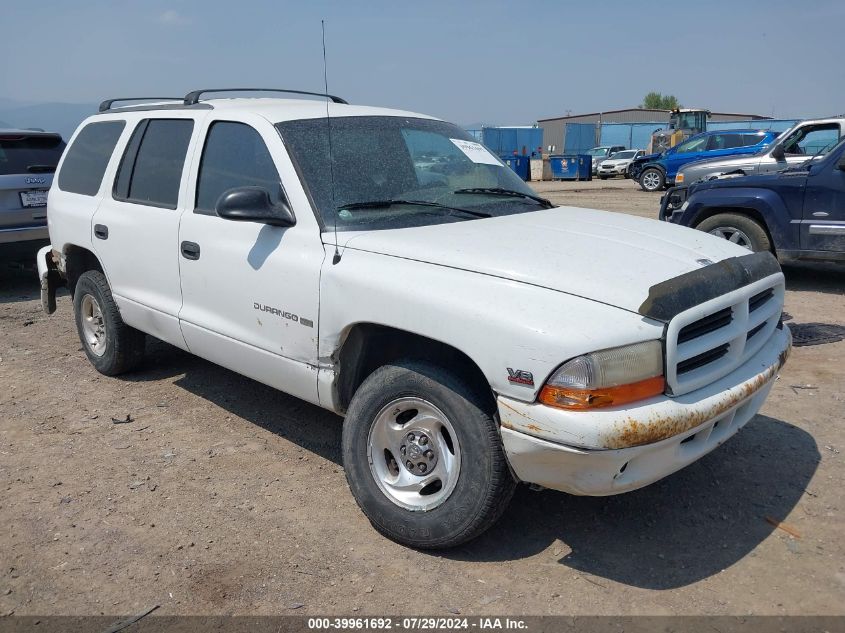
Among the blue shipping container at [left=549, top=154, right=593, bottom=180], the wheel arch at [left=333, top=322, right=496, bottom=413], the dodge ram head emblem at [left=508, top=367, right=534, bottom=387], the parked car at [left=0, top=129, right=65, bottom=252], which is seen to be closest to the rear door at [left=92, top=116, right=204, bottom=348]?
the wheel arch at [left=333, top=322, right=496, bottom=413]

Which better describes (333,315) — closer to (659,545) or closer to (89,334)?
(659,545)

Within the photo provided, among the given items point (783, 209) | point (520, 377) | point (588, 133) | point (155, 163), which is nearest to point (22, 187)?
point (155, 163)

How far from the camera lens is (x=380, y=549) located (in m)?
3.24

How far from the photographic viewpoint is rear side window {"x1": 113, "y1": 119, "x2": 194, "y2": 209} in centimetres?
443

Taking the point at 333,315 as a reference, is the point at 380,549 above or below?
below

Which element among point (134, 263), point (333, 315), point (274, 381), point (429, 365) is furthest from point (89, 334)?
point (429, 365)

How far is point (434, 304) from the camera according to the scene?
2926 mm

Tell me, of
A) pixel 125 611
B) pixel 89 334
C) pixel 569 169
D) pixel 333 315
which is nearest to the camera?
pixel 125 611

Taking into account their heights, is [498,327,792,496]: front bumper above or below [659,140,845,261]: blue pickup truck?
below

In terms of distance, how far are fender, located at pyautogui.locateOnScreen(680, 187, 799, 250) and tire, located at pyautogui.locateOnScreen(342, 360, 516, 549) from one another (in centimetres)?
595

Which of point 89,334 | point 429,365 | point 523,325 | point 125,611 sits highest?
point 523,325

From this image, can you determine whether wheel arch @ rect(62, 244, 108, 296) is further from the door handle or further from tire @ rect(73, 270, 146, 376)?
the door handle

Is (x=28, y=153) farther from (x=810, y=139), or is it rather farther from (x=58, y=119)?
(x=58, y=119)

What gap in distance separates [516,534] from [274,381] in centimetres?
144
